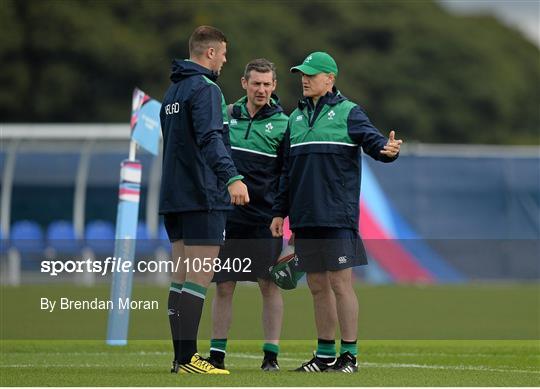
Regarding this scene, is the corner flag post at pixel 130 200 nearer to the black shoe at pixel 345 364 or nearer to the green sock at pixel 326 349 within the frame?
the green sock at pixel 326 349

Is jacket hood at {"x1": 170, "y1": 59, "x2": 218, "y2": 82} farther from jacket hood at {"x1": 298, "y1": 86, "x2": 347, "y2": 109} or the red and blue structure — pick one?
the red and blue structure

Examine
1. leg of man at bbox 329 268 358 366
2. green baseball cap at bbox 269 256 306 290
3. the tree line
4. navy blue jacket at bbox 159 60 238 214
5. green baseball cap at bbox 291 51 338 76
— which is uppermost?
the tree line

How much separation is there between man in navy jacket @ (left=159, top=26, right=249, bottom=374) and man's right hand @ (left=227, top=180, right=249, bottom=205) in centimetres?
17

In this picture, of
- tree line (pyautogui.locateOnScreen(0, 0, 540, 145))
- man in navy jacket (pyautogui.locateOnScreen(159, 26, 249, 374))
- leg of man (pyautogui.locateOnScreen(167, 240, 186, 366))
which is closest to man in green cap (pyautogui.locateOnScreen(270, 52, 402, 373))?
man in navy jacket (pyautogui.locateOnScreen(159, 26, 249, 374))

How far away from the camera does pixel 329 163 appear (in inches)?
423

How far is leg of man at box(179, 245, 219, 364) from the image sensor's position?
1043 cm

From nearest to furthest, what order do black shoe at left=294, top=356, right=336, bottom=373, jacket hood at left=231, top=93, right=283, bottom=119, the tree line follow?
black shoe at left=294, top=356, right=336, bottom=373 < jacket hood at left=231, top=93, right=283, bottom=119 < the tree line

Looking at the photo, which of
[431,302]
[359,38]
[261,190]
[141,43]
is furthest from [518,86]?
[261,190]

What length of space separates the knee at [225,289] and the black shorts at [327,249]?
687mm

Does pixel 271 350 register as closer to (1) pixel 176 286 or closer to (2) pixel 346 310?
(2) pixel 346 310

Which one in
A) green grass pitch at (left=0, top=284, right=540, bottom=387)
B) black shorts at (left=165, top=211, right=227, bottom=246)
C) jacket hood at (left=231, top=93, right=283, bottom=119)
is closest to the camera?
green grass pitch at (left=0, top=284, right=540, bottom=387)

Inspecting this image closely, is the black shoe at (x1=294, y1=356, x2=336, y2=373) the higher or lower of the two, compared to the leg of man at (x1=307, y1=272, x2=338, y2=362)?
lower

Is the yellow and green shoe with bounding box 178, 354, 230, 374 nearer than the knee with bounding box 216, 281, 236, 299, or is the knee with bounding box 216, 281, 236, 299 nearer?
the yellow and green shoe with bounding box 178, 354, 230, 374

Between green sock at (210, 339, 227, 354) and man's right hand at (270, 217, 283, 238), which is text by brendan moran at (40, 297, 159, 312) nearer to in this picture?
green sock at (210, 339, 227, 354)
